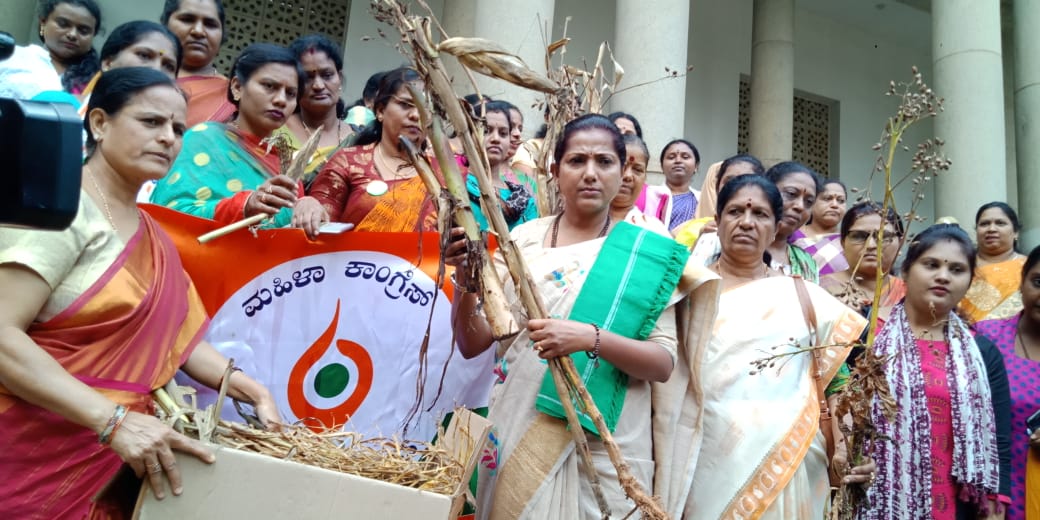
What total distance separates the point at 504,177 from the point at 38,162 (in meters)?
2.95

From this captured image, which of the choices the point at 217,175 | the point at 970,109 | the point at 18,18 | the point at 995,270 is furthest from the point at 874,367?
the point at 970,109

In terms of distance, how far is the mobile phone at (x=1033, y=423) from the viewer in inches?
120

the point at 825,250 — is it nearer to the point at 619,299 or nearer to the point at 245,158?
the point at 619,299

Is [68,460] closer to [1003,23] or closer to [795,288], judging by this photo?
[795,288]

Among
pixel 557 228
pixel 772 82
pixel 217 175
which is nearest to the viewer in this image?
pixel 557 228

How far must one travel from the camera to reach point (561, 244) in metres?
2.49

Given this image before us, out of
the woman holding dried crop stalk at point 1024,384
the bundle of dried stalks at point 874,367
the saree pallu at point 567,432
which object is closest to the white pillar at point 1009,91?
the woman holding dried crop stalk at point 1024,384

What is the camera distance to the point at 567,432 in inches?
85.8

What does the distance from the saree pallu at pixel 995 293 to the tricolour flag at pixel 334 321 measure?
310 cm

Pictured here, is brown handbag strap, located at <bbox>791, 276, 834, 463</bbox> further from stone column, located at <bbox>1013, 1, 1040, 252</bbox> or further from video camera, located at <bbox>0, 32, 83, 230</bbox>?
stone column, located at <bbox>1013, 1, 1040, 252</bbox>

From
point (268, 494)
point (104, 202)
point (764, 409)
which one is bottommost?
point (268, 494)

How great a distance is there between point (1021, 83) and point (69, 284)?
9.53 meters

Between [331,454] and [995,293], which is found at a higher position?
[995,293]

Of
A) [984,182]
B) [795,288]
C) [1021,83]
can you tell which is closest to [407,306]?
[795,288]
